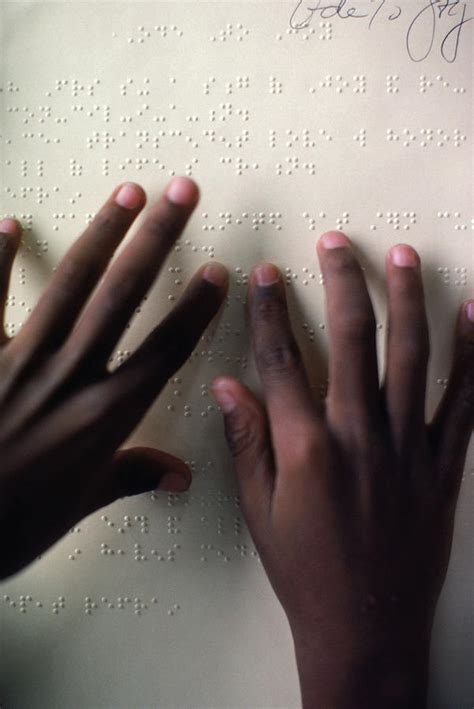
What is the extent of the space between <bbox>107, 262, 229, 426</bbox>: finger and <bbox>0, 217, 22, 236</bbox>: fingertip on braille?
0.24 metres

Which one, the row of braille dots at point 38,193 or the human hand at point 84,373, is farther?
the row of braille dots at point 38,193

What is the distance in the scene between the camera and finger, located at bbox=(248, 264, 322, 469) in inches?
29.9

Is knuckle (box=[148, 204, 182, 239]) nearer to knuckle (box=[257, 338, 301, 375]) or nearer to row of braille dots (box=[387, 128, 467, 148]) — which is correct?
knuckle (box=[257, 338, 301, 375])

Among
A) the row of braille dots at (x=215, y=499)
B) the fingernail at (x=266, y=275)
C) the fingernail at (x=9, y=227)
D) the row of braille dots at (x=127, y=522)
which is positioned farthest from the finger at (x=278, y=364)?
the fingernail at (x=9, y=227)

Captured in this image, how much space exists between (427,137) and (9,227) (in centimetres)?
57

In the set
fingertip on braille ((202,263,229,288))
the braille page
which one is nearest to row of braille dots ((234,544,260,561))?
the braille page

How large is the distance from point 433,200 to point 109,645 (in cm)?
75

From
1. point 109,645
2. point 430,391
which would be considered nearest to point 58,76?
point 430,391

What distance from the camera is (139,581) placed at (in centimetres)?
84

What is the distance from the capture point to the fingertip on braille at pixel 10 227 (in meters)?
0.82

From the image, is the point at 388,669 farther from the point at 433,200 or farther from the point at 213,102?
the point at 213,102

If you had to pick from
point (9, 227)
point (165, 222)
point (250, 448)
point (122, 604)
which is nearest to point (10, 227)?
point (9, 227)

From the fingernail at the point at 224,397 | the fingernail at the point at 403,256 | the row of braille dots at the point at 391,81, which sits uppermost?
the row of braille dots at the point at 391,81
